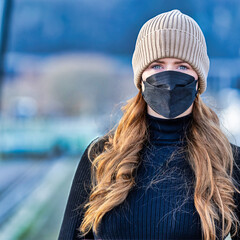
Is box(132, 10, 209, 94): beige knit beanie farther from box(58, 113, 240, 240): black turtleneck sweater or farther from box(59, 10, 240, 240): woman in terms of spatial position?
box(58, 113, 240, 240): black turtleneck sweater

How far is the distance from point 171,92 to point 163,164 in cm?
24

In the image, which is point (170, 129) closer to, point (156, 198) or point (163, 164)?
point (163, 164)

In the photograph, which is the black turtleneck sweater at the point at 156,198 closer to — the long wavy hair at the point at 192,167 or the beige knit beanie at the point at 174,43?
the long wavy hair at the point at 192,167

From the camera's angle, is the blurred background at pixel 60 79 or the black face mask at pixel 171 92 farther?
the blurred background at pixel 60 79

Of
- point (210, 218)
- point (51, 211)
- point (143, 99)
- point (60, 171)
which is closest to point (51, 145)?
point (60, 171)

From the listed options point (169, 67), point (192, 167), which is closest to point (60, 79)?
point (169, 67)

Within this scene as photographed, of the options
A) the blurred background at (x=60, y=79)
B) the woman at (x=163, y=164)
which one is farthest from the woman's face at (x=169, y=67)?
the blurred background at (x=60, y=79)

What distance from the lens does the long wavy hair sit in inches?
37.3

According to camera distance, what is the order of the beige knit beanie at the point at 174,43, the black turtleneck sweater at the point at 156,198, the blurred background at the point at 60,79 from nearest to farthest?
the black turtleneck sweater at the point at 156,198, the beige knit beanie at the point at 174,43, the blurred background at the point at 60,79

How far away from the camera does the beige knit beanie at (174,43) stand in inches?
40.9

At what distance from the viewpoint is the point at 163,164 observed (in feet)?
3.44

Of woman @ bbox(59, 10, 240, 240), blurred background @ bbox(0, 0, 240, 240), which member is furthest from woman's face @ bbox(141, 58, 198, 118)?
blurred background @ bbox(0, 0, 240, 240)

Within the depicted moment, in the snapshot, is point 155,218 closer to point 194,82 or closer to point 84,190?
point 84,190

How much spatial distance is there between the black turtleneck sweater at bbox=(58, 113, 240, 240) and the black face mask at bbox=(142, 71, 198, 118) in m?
0.05
